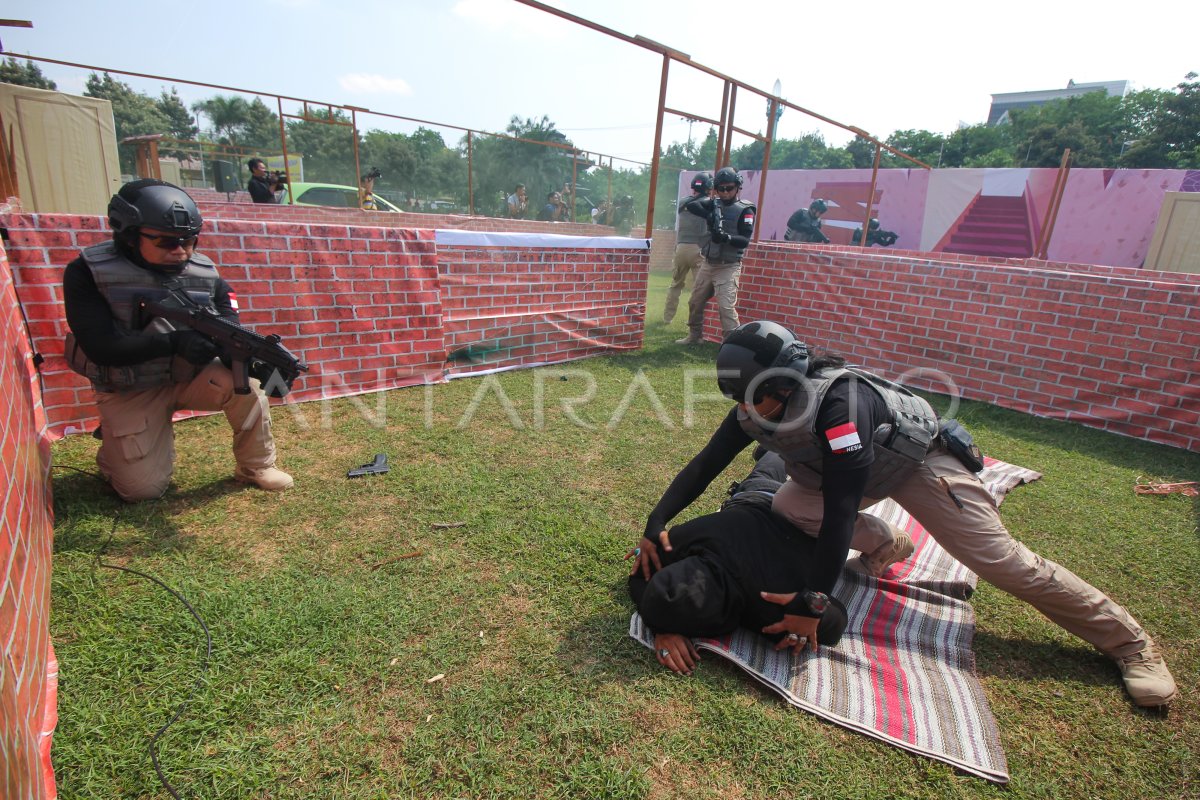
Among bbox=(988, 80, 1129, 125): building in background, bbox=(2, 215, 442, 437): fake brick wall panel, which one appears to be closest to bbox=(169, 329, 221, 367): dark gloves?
bbox=(2, 215, 442, 437): fake brick wall panel

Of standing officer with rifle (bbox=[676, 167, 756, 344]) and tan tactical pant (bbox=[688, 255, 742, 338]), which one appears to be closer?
standing officer with rifle (bbox=[676, 167, 756, 344])

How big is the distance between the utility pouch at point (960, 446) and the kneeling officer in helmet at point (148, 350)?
123 inches

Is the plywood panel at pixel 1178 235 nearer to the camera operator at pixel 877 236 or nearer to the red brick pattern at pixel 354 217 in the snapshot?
the camera operator at pixel 877 236

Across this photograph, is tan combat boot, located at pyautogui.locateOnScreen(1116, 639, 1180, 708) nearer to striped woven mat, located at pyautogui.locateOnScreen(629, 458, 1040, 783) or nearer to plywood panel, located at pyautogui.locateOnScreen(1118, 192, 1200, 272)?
striped woven mat, located at pyautogui.locateOnScreen(629, 458, 1040, 783)

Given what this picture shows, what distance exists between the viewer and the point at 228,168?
14344mm

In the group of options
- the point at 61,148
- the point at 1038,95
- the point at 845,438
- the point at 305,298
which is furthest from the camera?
the point at 1038,95

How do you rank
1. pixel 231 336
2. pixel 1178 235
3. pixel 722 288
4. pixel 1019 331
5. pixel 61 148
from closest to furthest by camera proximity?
pixel 231 336 < pixel 1019 331 < pixel 61 148 < pixel 722 288 < pixel 1178 235

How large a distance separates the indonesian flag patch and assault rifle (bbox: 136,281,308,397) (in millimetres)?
2479

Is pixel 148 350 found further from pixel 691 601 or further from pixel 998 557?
pixel 998 557

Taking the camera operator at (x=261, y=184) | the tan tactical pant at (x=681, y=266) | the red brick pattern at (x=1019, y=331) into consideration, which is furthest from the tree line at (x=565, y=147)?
the red brick pattern at (x=1019, y=331)

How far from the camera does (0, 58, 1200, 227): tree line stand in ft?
61.3

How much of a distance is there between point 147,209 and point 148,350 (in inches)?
24.8

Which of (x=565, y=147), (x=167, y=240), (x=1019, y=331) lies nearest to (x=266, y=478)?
(x=167, y=240)

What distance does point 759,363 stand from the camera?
193 centimetres
